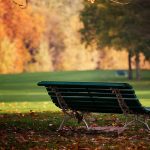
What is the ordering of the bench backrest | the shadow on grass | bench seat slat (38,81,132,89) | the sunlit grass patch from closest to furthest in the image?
the shadow on grass → bench seat slat (38,81,132,89) → the bench backrest → the sunlit grass patch

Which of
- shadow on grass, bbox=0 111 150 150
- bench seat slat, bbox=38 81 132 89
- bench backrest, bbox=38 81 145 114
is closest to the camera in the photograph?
shadow on grass, bbox=0 111 150 150

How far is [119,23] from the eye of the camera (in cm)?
5319

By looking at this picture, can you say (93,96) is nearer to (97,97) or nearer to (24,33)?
(97,97)

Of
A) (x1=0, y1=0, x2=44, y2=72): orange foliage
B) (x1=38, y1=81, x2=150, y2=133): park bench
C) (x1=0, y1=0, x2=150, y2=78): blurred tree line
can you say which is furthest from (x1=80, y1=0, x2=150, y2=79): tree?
(x1=38, y1=81, x2=150, y2=133): park bench

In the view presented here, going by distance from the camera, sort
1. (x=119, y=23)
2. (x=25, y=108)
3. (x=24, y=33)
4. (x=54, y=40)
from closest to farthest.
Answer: (x=25, y=108), (x=119, y=23), (x=24, y=33), (x=54, y=40)

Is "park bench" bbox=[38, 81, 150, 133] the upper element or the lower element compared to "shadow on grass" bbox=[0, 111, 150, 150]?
upper

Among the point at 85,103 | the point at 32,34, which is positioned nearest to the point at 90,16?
→ the point at 32,34

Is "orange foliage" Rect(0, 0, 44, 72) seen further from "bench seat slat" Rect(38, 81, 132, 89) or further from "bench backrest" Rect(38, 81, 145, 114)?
"bench seat slat" Rect(38, 81, 132, 89)

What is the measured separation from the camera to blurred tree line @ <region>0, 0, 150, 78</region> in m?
60.3

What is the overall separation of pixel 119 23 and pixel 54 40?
70049mm

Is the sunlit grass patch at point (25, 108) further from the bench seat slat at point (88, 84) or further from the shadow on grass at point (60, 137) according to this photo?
the bench seat slat at point (88, 84)

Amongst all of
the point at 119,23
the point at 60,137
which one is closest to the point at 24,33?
the point at 119,23

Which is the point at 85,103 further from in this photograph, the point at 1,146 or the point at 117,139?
the point at 1,146

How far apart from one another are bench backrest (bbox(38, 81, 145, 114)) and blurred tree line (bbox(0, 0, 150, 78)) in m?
35.6
